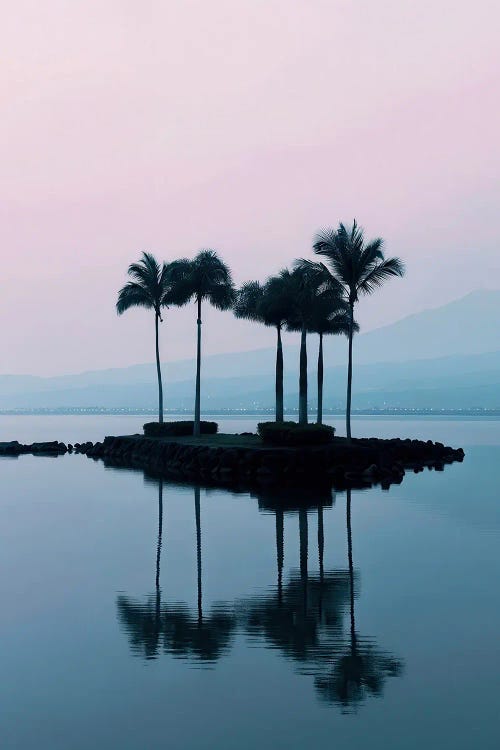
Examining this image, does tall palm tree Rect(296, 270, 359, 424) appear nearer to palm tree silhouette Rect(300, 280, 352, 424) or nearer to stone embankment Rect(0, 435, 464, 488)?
palm tree silhouette Rect(300, 280, 352, 424)

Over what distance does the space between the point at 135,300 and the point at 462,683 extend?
212 ft

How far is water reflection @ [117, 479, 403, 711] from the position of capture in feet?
38.5

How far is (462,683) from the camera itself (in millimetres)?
11445

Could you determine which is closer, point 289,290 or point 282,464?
point 282,464

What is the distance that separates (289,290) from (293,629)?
160 ft

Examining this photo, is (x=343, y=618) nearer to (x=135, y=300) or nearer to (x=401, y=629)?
(x=401, y=629)

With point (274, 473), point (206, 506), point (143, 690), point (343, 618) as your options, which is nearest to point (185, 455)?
point (274, 473)

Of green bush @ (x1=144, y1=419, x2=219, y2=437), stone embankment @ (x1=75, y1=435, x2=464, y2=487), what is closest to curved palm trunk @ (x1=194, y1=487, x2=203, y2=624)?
stone embankment @ (x1=75, y1=435, x2=464, y2=487)

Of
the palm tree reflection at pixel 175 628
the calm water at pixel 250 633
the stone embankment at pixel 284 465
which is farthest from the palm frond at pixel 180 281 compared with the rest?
the palm tree reflection at pixel 175 628

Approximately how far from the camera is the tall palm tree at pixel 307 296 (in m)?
54.3

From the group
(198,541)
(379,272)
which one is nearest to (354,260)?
(379,272)

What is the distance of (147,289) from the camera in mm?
73938

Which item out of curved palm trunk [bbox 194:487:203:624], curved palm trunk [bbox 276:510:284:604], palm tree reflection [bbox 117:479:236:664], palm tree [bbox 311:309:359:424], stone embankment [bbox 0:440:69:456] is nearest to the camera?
palm tree reflection [bbox 117:479:236:664]

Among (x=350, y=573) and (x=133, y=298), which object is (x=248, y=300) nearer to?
(x=133, y=298)
